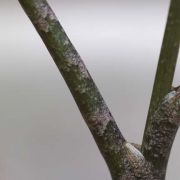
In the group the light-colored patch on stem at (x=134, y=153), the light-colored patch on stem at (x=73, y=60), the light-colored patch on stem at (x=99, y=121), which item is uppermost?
the light-colored patch on stem at (x=73, y=60)

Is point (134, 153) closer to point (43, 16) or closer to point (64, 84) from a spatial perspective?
point (43, 16)

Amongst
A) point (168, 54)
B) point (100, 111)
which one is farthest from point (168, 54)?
point (100, 111)

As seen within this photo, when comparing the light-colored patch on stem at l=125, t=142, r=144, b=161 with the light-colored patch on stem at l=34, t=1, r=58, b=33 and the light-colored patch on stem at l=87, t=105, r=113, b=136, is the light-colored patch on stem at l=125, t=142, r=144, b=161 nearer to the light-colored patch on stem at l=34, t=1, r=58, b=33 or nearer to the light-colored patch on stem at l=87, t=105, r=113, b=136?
the light-colored patch on stem at l=87, t=105, r=113, b=136

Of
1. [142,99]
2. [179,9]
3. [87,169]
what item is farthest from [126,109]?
[179,9]

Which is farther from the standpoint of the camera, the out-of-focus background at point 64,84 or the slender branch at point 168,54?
the out-of-focus background at point 64,84

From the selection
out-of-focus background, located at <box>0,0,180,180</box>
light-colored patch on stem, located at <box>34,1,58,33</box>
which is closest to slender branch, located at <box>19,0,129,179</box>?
light-colored patch on stem, located at <box>34,1,58,33</box>

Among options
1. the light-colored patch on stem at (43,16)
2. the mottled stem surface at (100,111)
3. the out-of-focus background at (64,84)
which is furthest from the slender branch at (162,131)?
the out-of-focus background at (64,84)

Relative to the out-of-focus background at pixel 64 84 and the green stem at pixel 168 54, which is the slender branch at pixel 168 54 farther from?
the out-of-focus background at pixel 64 84
